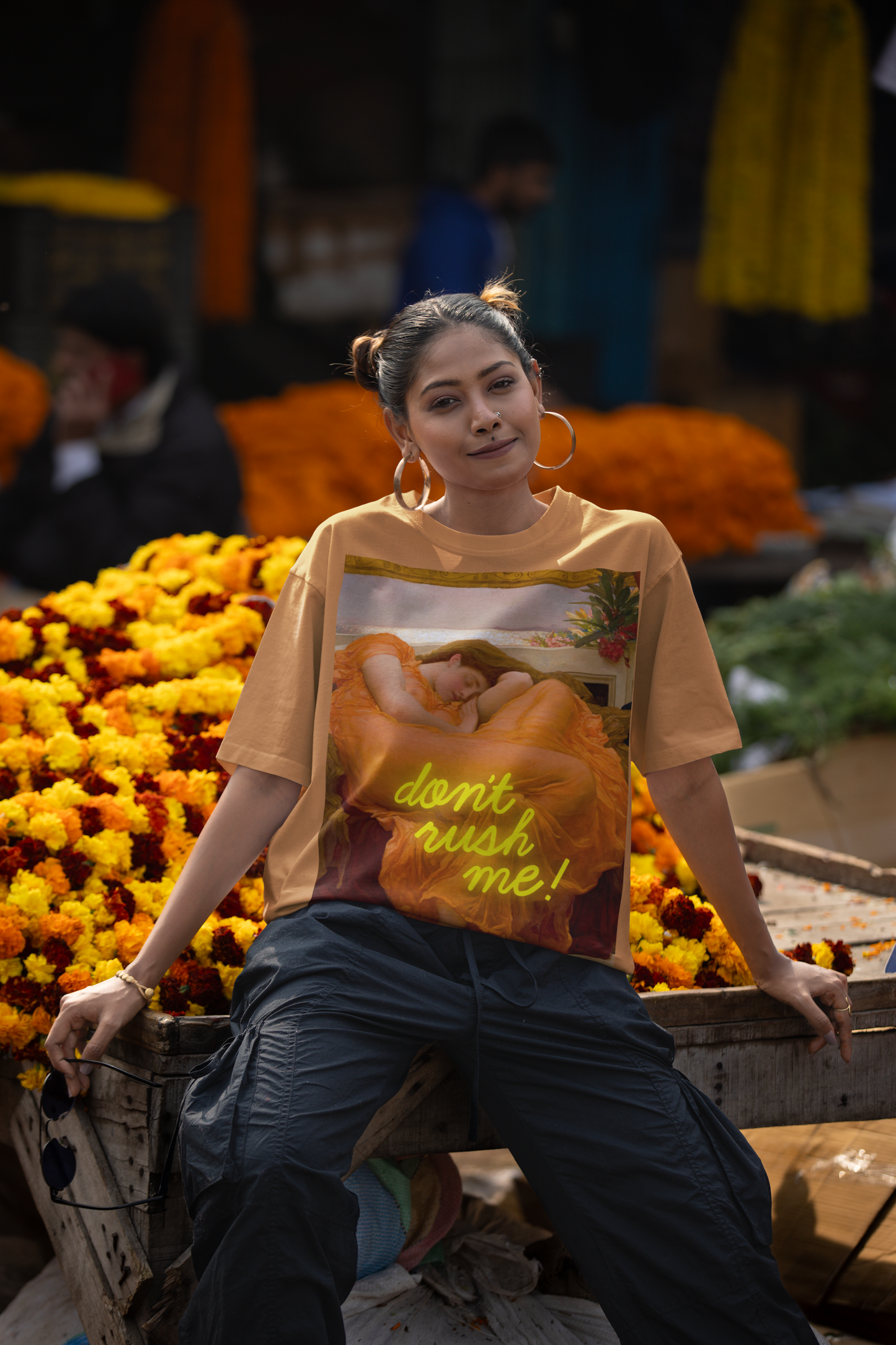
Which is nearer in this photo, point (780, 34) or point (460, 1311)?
point (460, 1311)

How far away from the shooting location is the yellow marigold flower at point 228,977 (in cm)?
203

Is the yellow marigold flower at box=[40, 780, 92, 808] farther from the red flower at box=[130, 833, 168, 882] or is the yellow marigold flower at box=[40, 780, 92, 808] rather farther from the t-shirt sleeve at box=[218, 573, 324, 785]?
the t-shirt sleeve at box=[218, 573, 324, 785]

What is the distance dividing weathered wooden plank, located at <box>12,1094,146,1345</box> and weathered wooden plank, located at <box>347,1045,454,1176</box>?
1.15 ft

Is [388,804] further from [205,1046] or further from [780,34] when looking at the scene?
[780,34]

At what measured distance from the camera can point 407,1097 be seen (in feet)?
6.29

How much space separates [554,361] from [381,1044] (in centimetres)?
796

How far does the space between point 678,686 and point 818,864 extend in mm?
1295

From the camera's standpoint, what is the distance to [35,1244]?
2439 mm

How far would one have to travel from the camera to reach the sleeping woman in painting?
1.78 m

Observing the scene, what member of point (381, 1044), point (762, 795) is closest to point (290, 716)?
point (381, 1044)

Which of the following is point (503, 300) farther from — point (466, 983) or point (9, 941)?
point (9, 941)

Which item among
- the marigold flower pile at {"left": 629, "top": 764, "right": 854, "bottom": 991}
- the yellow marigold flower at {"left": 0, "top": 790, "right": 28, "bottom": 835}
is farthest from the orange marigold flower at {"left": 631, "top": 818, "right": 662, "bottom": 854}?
the yellow marigold flower at {"left": 0, "top": 790, "right": 28, "bottom": 835}

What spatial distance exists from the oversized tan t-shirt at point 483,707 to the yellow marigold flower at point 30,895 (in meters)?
0.43

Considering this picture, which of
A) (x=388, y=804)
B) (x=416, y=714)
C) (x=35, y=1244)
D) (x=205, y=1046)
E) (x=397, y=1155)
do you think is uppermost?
(x=416, y=714)
